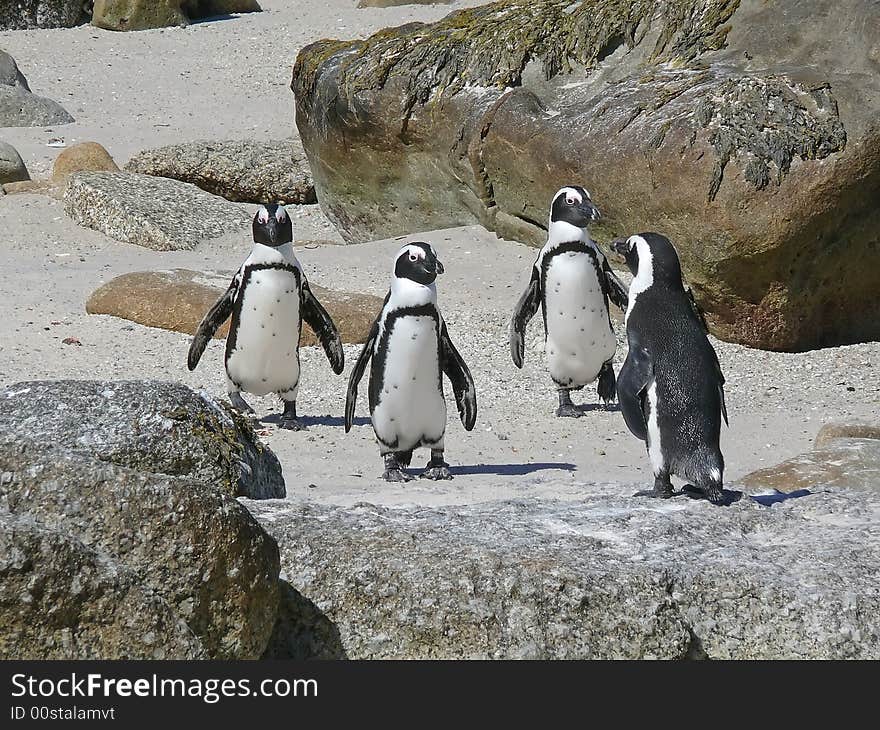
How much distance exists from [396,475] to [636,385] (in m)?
1.64

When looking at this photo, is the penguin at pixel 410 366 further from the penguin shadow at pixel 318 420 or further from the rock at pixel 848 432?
the rock at pixel 848 432

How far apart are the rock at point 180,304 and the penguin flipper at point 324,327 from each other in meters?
0.95

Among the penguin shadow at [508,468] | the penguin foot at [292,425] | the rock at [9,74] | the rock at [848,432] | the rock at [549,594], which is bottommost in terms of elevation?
the penguin foot at [292,425]

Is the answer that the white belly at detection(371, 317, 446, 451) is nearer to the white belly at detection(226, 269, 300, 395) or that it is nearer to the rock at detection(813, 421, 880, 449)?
the white belly at detection(226, 269, 300, 395)

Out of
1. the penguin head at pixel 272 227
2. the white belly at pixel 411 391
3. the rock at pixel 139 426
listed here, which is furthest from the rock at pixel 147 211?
the rock at pixel 139 426

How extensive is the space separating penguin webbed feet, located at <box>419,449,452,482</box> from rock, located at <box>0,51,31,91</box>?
12182mm

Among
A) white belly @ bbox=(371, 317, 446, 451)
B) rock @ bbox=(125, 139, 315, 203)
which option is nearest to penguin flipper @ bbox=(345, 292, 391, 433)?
white belly @ bbox=(371, 317, 446, 451)

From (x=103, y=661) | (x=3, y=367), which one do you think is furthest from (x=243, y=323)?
(x=103, y=661)

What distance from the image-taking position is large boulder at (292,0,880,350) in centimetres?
838

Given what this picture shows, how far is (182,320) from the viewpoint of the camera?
8539 mm

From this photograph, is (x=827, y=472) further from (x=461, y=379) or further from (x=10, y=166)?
(x=10, y=166)

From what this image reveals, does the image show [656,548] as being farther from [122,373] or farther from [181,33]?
[181,33]

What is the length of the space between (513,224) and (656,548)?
6.63 metres

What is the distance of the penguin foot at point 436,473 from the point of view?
5.99m
